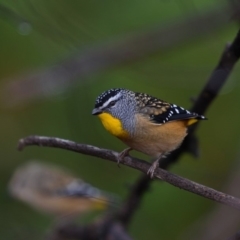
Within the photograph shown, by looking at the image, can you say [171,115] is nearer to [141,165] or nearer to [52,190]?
[141,165]

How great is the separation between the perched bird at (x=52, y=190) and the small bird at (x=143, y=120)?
2169 millimetres

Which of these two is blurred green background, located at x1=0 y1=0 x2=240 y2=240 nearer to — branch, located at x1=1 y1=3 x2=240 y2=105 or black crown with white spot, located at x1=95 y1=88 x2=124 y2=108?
black crown with white spot, located at x1=95 y1=88 x2=124 y2=108

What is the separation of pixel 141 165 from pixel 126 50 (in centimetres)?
82

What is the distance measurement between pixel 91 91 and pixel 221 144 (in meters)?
1.12

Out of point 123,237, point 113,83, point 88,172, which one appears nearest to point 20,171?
point 88,172

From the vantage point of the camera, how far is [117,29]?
4961 mm

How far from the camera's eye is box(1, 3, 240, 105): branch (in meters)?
2.04

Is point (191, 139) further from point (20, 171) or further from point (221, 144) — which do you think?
point (20, 171)

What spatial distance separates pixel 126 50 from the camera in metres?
2.10

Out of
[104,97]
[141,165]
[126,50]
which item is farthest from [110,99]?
[126,50]

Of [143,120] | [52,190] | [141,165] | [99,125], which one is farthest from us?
[52,190]

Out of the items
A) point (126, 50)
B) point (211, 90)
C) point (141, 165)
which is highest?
point (126, 50)

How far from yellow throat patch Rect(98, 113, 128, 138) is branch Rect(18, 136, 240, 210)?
30cm

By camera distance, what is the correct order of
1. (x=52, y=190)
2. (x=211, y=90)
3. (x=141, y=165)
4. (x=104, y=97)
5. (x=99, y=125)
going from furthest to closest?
1. (x=52, y=190)
2. (x=99, y=125)
3. (x=104, y=97)
4. (x=211, y=90)
5. (x=141, y=165)
